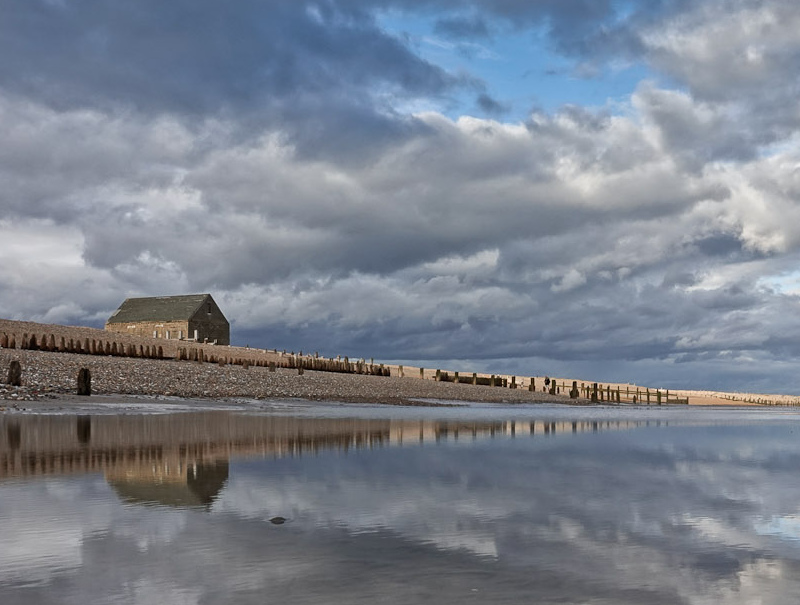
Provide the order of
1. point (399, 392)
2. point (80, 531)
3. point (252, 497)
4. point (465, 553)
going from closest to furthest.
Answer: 1. point (465, 553)
2. point (80, 531)
3. point (252, 497)
4. point (399, 392)

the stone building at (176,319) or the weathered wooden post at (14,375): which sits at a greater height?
the stone building at (176,319)

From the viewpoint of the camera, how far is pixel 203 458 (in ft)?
41.4

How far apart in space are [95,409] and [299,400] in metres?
14.2

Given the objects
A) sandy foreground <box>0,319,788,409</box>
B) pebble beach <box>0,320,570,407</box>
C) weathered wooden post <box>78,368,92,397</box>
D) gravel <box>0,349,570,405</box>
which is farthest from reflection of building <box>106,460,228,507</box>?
weathered wooden post <box>78,368,92,397</box>

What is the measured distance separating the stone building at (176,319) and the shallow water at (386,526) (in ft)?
223

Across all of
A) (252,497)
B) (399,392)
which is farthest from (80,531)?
(399,392)

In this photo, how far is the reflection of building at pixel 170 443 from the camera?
9953mm

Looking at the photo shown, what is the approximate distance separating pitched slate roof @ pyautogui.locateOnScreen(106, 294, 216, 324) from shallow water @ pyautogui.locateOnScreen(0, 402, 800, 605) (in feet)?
227

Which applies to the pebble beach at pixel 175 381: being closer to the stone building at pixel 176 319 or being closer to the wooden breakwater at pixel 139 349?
the wooden breakwater at pixel 139 349

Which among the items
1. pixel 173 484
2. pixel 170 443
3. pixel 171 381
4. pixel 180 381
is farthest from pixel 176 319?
pixel 173 484

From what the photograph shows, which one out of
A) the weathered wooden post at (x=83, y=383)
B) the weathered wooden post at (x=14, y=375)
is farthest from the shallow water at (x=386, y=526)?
the weathered wooden post at (x=83, y=383)

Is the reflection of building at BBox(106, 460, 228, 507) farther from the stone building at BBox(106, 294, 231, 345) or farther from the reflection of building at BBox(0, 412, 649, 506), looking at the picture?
the stone building at BBox(106, 294, 231, 345)

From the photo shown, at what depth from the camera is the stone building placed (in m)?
81.5

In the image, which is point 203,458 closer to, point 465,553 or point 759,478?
point 465,553
